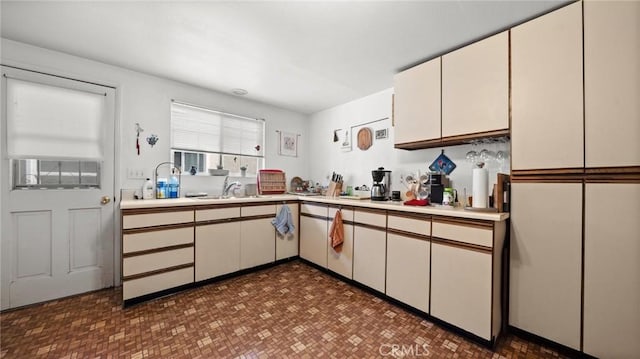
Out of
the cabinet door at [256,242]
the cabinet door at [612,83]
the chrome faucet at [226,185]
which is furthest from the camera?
the chrome faucet at [226,185]

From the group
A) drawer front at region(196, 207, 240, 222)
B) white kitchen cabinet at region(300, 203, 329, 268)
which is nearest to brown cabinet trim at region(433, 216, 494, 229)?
white kitchen cabinet at region(300, 203, 329, 268)

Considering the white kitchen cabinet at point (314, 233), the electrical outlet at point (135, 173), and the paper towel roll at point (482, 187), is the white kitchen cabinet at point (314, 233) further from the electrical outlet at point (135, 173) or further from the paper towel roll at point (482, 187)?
the electrical outlet at point (135, 173)

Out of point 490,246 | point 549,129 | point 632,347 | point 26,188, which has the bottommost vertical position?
point 632,347

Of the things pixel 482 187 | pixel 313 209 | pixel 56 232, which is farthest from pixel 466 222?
pixel 56 232

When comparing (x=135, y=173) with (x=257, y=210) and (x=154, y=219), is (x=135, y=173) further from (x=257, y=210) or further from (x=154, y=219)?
(x=257, y=210)

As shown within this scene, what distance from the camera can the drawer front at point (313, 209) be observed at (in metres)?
3.06

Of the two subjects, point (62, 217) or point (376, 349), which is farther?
point (62, 217)

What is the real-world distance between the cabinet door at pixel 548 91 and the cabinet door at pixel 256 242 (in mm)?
2673

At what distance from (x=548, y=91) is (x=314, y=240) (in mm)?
2680

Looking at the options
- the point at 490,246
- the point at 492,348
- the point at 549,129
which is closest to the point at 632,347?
the point at 492,348

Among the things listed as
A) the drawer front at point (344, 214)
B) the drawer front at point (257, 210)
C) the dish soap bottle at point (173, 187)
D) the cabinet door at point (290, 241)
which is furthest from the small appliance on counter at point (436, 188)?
the dish soap bottle at point (173, 187)

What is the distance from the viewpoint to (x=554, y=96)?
1.67 m

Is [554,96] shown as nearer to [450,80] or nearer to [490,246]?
[450,80]

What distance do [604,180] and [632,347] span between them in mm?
1019
